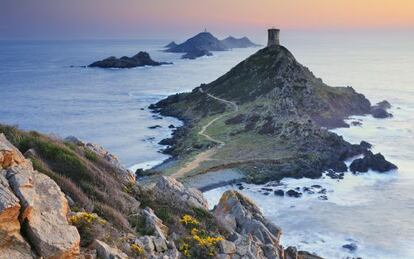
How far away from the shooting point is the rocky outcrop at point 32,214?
9.52 meters

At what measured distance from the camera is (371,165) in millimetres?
60781

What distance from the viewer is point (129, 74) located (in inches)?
7470

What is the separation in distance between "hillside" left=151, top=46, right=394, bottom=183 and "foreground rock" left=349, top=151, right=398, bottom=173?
1385mm

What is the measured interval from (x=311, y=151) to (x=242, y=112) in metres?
22.9

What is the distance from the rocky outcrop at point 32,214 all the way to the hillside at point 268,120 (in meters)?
44.1

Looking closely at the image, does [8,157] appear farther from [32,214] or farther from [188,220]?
[188,220]

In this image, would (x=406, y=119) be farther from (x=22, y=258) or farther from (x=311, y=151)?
(x=22, y=258)

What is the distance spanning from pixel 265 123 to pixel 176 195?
5926 centimetres

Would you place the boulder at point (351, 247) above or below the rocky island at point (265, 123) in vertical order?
below

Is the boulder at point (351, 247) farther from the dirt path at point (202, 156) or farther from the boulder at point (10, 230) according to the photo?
the boulder at point (10, 230)

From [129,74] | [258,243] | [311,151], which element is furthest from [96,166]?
[129,74]

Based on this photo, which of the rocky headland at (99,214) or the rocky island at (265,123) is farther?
the rocky island at (265,123)

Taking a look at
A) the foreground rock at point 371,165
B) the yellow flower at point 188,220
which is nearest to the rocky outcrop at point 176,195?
the yellow flower at point 188,220

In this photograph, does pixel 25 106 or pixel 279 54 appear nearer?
pixel 279 54
